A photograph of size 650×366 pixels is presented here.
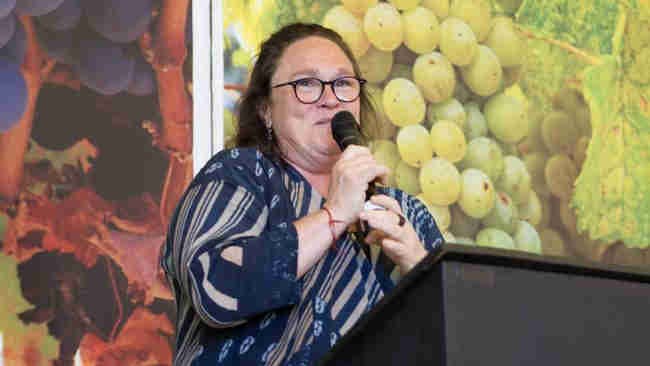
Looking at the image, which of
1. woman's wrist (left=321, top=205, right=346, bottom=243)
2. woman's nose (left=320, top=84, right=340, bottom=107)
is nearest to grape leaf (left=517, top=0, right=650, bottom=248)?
woman's nose (left=320, top=84, right=340, bottom=107)

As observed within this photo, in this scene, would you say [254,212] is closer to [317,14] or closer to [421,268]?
[421,268]

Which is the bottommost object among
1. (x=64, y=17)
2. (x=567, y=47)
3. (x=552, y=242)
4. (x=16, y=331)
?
(x=552, y=242)

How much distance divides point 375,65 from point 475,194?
0.38 metres

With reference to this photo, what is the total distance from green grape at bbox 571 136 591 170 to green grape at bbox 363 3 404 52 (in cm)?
55

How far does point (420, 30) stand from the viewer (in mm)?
2467

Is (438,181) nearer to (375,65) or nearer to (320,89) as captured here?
(375,65)

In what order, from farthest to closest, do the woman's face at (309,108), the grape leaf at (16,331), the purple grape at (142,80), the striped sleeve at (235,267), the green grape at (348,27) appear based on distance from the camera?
the green grape at (348,27) → the purple grape at (142,80) → the grape leaf at (16,331) → the woman's face at (309,108) → the striped sleeve at (235,267)

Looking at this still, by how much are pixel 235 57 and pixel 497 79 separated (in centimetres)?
68

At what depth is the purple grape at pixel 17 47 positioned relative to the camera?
203 centimetres

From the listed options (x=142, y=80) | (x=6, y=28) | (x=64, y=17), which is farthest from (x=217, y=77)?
(x=6, y=28)

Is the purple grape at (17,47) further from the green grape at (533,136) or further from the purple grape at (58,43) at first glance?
the green grape at (533,136)

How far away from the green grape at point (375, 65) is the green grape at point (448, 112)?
14 centimetres

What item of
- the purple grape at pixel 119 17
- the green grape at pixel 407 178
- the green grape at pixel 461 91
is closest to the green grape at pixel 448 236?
the green grape at pixel 407 178

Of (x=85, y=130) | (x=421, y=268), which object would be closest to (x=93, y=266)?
(x=85, y=130)
